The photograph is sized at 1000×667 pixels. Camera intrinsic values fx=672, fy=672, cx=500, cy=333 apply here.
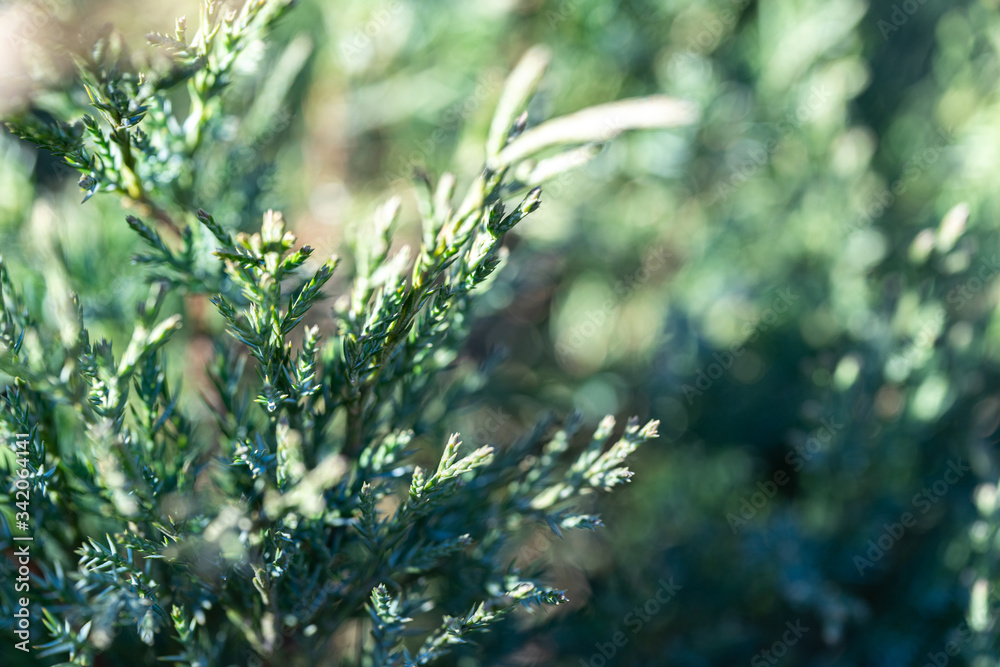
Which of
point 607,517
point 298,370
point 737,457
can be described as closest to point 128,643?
point 298,370

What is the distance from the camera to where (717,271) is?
2.52 metres

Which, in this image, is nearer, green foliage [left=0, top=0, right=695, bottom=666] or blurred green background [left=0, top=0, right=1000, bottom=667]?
green foliage [left=0, top=0, right=695, bottom=666]

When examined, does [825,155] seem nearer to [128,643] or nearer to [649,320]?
[649,320]

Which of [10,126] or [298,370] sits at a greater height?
[10,126]

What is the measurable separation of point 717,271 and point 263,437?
72.9 inches

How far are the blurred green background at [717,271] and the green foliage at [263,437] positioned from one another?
1.09 ft

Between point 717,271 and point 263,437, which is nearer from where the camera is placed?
point 263,437

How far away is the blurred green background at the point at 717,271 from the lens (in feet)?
6.06

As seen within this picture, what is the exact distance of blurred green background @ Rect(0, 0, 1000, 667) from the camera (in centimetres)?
185

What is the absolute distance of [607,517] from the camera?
2.34 metres

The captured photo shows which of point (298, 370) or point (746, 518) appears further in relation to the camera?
point (746, 518)

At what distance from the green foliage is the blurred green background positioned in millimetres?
332

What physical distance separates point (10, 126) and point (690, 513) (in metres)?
2.02

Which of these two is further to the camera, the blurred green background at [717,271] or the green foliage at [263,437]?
the blurred green background at [717,271]
